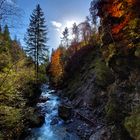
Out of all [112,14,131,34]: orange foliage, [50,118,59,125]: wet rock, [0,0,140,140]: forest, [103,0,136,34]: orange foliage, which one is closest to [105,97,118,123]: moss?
[0,0,140,140]: forest

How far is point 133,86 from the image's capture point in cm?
1474

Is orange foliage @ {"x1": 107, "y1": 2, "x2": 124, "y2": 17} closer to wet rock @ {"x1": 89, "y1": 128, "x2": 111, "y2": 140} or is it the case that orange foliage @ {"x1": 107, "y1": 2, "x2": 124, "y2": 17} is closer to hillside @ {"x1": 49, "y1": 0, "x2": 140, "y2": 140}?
hillside @ {"x1": 49, "y1": 0, "x2": 140, "y2": 140}

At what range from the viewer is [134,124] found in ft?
39.5

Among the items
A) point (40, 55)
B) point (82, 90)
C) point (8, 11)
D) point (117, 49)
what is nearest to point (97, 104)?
point (82, 90)

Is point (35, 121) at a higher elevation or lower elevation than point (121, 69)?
lower

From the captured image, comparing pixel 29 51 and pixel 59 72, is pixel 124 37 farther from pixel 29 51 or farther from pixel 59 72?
pixel 59 72

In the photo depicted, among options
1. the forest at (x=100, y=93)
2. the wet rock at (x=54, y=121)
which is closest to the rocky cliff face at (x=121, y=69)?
the forest at (x=100, y=93)

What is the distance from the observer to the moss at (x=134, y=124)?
1169 centimetres

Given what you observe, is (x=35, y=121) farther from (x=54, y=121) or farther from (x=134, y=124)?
(x=134, y=124)

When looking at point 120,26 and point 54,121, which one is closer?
point 120,26

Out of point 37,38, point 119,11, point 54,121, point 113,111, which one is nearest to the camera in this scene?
point 113,111

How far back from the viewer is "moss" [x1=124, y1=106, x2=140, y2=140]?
11.7 m

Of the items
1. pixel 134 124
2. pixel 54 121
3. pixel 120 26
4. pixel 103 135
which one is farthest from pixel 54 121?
pixel 134 124

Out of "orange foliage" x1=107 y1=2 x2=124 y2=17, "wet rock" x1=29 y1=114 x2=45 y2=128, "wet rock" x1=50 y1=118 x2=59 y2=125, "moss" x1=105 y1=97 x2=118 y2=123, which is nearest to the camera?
"moss" x1=105 y1=97 x2=118 y2=123
